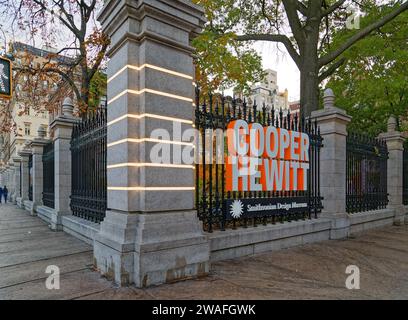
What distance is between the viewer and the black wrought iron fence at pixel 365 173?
9641mm

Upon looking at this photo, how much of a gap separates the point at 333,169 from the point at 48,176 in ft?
35.1

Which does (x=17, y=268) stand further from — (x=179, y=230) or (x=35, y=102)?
(x=35, y=102)

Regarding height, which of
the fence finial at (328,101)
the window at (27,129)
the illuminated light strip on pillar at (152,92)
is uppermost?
the window at (27,129)

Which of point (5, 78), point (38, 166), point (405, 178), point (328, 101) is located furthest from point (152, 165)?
point (405, 178)

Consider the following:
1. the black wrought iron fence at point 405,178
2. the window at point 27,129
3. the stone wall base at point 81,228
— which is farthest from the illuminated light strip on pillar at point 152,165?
the window at point 27,129

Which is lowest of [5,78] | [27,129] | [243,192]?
[243,192]

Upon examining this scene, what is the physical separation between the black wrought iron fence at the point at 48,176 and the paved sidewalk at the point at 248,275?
4197 mm

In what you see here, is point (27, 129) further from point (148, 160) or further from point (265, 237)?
point (148, 160)

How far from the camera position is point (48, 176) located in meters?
12.2

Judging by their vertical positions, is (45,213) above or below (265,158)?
below

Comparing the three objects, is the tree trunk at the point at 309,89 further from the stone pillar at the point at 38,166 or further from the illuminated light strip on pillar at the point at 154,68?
the stone pillar at the point at 38,166

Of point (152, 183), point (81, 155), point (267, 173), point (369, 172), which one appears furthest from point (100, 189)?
point (369, 172)

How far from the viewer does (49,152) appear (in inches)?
460

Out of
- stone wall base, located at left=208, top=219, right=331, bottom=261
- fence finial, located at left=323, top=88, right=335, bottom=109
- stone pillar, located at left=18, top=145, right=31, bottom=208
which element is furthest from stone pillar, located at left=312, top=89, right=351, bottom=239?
stone pillar, located at left=18, top=145, right=31, bottom=208
